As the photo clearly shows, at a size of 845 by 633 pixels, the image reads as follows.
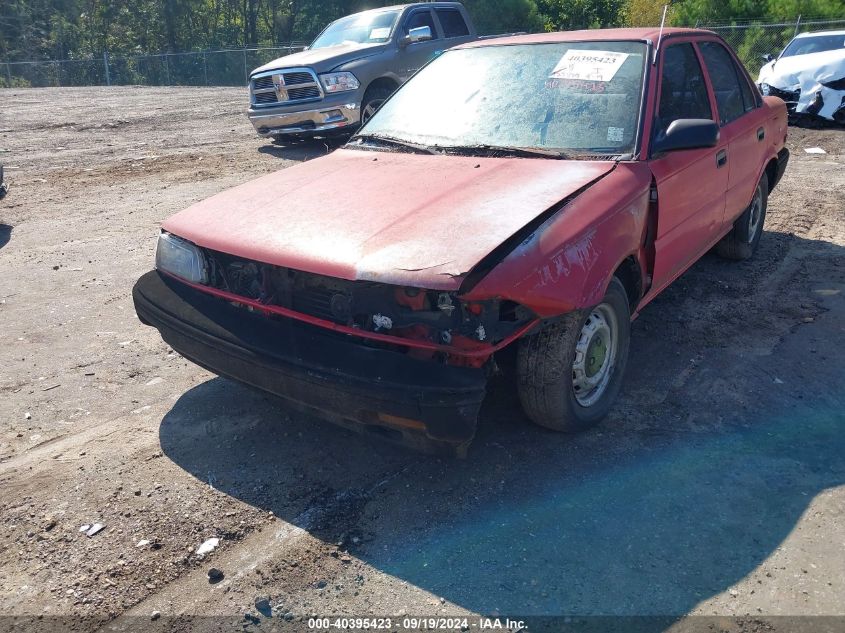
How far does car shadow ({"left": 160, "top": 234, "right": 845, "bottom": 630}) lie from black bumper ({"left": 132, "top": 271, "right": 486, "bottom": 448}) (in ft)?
1.30

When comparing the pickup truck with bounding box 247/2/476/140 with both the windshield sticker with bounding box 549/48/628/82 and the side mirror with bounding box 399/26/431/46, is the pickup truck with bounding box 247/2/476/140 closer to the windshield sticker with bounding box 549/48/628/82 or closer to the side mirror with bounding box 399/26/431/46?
the side mirror with bounding box 399/26/431/46

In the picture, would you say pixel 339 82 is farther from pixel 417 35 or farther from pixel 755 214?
pixel 755 214

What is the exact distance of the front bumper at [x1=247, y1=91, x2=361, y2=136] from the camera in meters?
10.9

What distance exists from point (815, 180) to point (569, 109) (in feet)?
21.6

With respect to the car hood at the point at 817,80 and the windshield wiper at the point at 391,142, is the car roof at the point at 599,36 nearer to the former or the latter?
Answer: the windshield wiper at the point at 391,142

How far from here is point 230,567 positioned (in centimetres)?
277

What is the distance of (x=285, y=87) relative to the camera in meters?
11.2

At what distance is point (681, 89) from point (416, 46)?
322 inches

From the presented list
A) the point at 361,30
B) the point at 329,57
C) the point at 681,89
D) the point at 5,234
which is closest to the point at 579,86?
the point at 681,89

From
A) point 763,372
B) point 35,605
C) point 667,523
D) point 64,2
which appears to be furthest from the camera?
point 64,2

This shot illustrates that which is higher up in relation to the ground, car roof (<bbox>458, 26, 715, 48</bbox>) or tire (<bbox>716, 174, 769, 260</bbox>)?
car roof (<bbox>458, 26, 715, 48</bbox>)

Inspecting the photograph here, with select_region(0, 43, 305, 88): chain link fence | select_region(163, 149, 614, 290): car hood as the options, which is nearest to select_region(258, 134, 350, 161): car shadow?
select_region(163, 149, 614, 290): car hood

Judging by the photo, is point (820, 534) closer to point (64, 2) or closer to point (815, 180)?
point (815, 180)

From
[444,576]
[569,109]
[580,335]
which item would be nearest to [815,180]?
[569,109]
